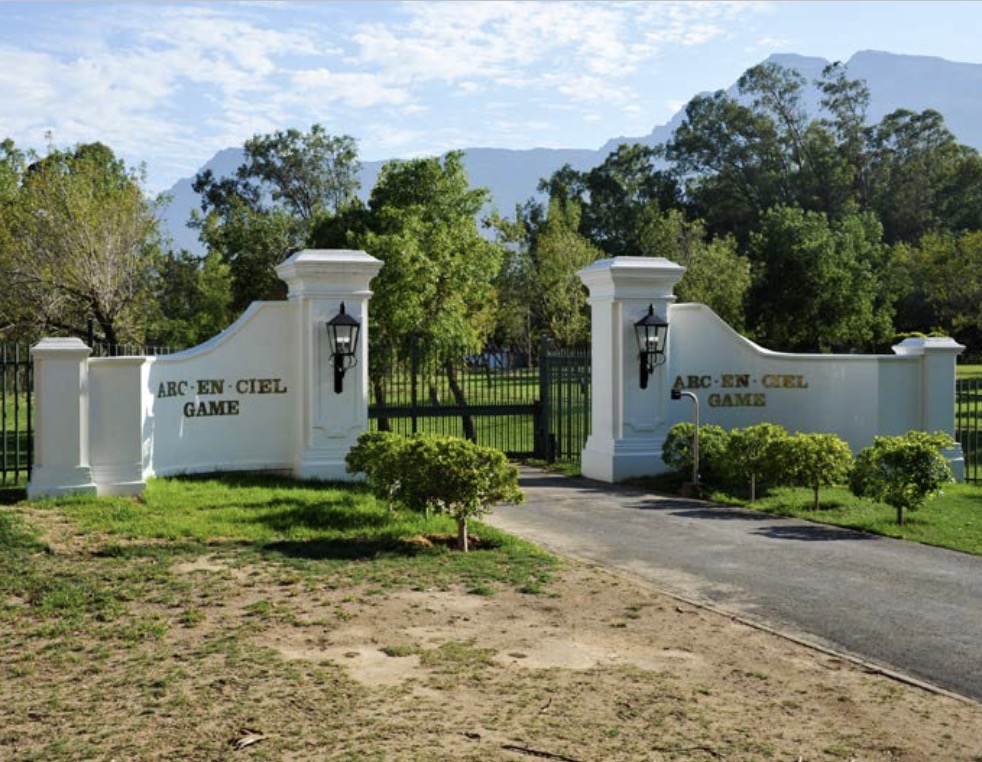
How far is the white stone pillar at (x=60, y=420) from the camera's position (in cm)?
1141

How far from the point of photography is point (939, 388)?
51.3 ft

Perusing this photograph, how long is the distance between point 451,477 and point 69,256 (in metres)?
17.0

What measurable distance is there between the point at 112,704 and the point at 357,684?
1.27m

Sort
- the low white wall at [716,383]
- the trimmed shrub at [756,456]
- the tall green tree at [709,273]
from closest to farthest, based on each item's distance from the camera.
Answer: the trimmed shrub at [756,456] < the low white wall at [716,383] < the tall green tree at [709,273]

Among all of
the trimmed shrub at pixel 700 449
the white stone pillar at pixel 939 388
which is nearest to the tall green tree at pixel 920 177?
the white stone pillar at pixel 939 388

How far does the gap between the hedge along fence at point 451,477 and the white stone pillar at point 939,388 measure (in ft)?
26.7

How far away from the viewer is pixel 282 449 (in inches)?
547

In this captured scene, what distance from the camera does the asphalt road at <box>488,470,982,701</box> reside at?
7.10m

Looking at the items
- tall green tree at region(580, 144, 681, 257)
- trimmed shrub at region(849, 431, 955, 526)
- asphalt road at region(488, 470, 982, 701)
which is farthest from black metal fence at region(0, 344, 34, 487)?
tall green tree at region(580, 144, 681, 257)

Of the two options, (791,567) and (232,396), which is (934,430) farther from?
(232,396)

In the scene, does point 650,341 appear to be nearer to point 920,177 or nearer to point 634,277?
point 634,277

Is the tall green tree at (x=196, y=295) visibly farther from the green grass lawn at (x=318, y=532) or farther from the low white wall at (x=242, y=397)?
the green grass lawn at (x=318, y=532)

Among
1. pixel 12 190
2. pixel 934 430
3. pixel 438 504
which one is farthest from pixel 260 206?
pixel 438 504

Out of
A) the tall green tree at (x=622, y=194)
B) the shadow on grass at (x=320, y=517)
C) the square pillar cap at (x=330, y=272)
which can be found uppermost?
the tall green tree at (x=622, y=194)
